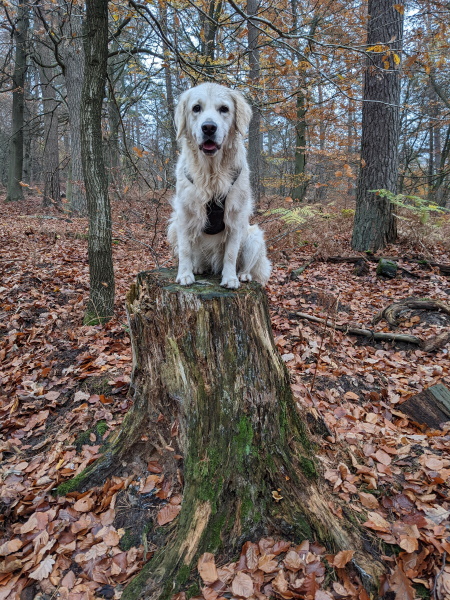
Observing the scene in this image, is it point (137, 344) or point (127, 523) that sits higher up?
point (137, 344)

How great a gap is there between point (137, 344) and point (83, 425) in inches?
36.9

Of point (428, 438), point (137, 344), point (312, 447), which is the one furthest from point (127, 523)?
point (428, 438)

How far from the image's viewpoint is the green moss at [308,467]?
8.47 feet

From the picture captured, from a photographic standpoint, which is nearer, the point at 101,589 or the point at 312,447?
the point at 101,589

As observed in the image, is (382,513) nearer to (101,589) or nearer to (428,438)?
(428,438)

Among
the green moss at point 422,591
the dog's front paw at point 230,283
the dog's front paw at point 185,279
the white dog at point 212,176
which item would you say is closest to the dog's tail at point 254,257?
the white dog at point 212,176

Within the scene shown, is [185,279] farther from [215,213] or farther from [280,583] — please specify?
[280,583]

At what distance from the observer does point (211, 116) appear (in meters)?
3.02

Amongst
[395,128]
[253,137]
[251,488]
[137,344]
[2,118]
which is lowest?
[251,488]

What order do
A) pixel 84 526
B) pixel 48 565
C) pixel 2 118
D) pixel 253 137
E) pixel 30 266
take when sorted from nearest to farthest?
1. pixel 48 565
2. pixel 84 526
3. pixel 30 266
4. pixel 253 137
5. pixel 2 118

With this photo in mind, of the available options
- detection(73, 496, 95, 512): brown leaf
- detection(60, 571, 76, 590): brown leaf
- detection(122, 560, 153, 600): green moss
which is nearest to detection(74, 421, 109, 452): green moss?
detection(73, 496, 95, 512): brown leaf

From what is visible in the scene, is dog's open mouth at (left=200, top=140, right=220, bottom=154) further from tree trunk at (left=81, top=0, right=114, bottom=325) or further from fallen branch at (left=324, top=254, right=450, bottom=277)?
fallen branch at (left=324, top=254, right=450, bottom=277)

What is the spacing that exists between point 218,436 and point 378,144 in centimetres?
745

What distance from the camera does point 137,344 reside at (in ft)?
10.2
